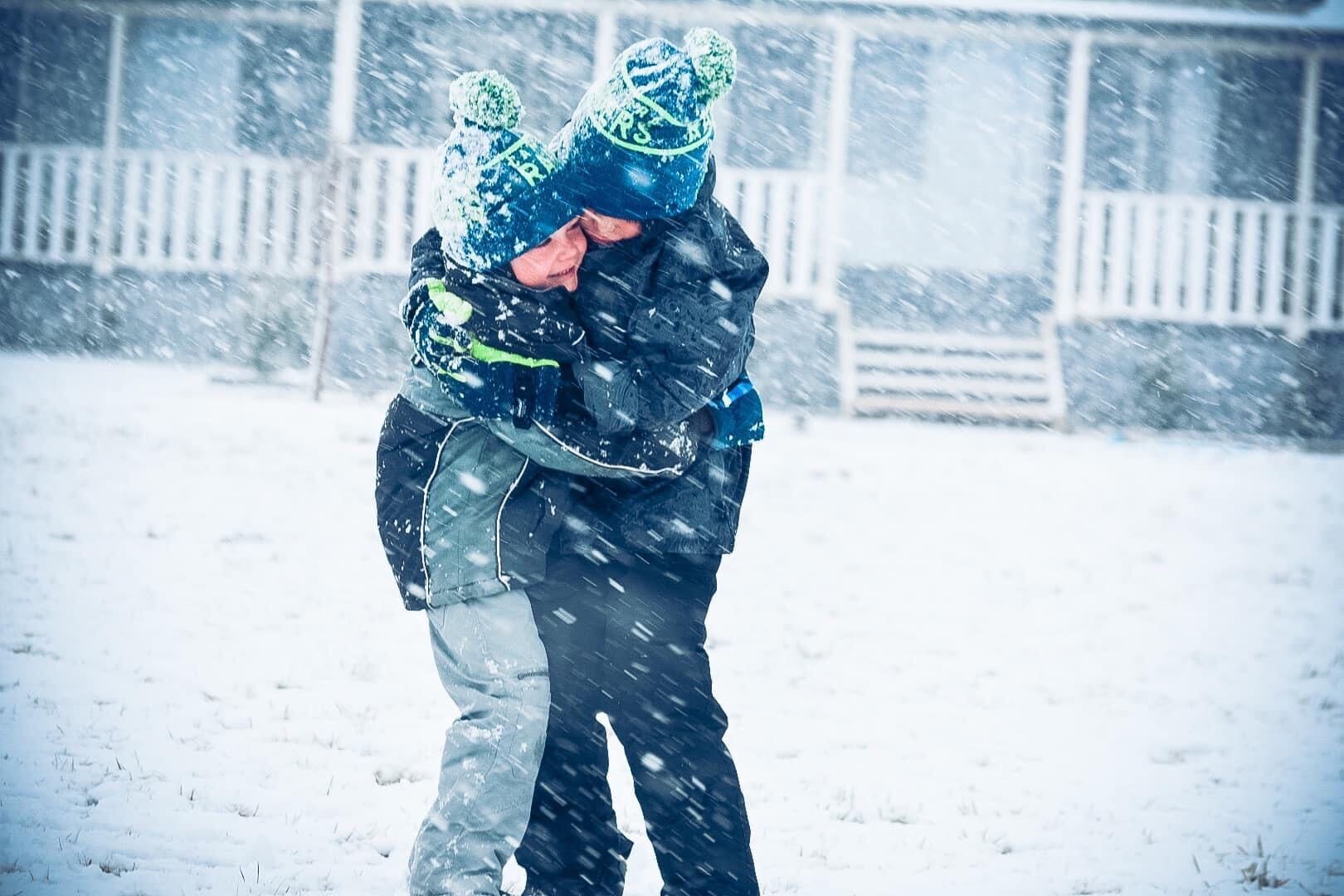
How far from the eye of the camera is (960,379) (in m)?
10.9

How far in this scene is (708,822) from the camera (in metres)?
2.03

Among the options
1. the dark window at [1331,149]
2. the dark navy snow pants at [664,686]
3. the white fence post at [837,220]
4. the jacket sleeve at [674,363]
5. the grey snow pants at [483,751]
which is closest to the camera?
the jacket sleeve at [674,363]

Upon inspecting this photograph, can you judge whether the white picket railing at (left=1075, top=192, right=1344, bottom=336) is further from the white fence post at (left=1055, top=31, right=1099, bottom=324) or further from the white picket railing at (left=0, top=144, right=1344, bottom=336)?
the white fence post at (left=1055, top=31, right=1099, bottom=324)

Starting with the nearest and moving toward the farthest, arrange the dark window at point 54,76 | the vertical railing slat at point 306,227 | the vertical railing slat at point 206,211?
the vertical railing slat at point 206,211 → the vertical railing slat at point 306,227 → the dark window at point 54,76

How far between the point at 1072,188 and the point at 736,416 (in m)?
10.1

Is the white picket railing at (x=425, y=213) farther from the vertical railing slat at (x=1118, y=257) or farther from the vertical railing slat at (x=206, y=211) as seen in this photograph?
the vertical railing slat at (x=1118, y=257)

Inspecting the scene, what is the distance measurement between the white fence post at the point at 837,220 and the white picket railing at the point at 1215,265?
2.28 m

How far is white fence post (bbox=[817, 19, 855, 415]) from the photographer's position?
35.2 ft

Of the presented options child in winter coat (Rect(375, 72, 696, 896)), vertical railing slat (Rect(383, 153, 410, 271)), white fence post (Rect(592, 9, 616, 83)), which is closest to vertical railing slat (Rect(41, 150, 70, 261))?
vertical railing slat (Rect(383, 153, 410, 271))

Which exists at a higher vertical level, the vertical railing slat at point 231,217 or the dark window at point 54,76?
the dark window at point 54,76

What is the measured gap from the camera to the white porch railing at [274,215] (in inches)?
429

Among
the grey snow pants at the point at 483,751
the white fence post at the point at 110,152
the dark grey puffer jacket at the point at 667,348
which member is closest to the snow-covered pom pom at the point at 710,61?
the dark grey puffer jacket at the point at 667,348

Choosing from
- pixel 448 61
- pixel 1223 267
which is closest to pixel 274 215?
pixel 448 61

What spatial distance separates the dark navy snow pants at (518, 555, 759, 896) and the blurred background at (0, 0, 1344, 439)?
27.8ft
